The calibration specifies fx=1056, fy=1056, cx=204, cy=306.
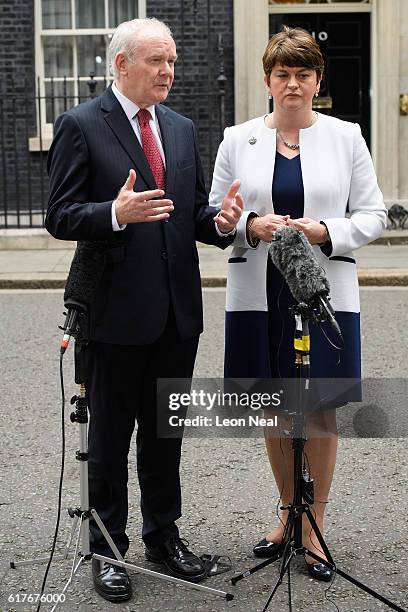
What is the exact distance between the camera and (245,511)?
4777 mm

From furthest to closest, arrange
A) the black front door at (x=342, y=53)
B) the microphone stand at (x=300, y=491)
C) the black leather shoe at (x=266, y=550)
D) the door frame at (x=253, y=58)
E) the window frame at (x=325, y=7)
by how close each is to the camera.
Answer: the black front door at (x=342, y=53) → the window frame at (x=325, y=7) → the door frame at (x=253, y=58) → the black leather shoe at (x=266, y=550) → the microphone stand at (x=300, y=491)

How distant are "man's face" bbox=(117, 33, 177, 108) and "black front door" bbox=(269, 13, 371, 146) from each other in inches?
413

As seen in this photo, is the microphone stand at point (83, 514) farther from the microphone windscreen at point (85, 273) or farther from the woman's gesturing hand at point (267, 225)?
the woman's gesturing hand at point (267, 225)

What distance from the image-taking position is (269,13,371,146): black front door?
14.0m

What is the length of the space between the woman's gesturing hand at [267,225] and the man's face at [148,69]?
580 mm

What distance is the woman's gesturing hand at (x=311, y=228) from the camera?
3.90m

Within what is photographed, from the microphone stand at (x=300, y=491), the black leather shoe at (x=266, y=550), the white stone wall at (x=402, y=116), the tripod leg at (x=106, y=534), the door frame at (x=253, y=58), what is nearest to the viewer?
the microphone stand at (x=300, y=491)

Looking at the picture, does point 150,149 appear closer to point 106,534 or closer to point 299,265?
point 299,265

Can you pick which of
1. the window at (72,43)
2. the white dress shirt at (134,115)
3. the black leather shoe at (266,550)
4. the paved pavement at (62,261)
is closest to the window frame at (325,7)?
the window at (72,43)

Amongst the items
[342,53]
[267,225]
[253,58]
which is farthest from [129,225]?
[342,53]

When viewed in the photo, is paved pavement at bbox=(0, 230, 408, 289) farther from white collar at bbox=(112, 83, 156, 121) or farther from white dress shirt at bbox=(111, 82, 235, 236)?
white collar at bbox=(112, 83, 156, 121)

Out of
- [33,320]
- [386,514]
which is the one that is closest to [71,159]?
[386,514]

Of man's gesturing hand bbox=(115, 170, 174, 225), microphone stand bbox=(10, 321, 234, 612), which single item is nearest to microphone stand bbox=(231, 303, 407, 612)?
microphone stand bbox=(10, 321, 234, 612)

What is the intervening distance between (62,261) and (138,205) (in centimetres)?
854
